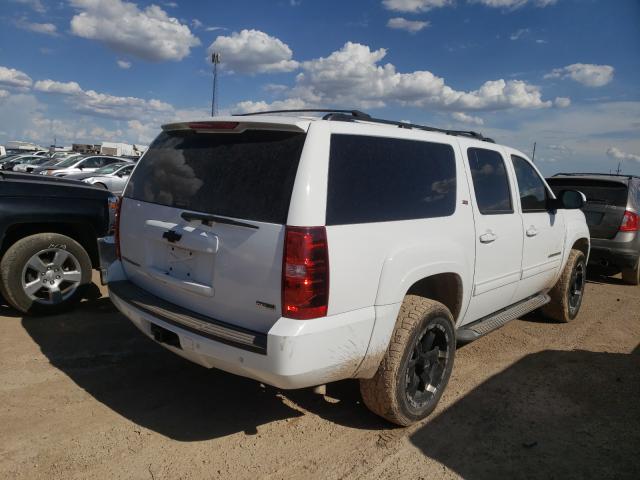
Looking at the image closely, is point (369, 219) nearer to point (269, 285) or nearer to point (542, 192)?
point (269, 285)

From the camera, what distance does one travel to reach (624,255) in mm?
7344

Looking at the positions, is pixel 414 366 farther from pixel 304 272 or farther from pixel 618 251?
pixel 618 251

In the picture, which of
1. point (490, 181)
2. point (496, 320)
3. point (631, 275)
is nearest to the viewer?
point (490, 181)

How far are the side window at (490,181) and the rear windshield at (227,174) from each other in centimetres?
175

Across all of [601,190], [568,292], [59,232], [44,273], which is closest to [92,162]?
[59,232]

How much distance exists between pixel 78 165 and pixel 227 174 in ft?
69.5

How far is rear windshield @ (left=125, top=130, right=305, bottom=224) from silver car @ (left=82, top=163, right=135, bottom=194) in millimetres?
16519

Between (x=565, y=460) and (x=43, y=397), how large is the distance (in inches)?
135

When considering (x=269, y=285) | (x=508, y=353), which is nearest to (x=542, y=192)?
(x=508, y=353)

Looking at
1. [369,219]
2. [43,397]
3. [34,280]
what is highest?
[369,219]

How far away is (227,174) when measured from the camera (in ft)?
9.36

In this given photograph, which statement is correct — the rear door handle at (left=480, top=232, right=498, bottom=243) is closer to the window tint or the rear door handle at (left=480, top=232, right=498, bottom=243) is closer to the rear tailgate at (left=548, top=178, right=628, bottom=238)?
the window tint

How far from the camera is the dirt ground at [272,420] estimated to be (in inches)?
110

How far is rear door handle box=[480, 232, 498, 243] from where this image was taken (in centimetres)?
369
